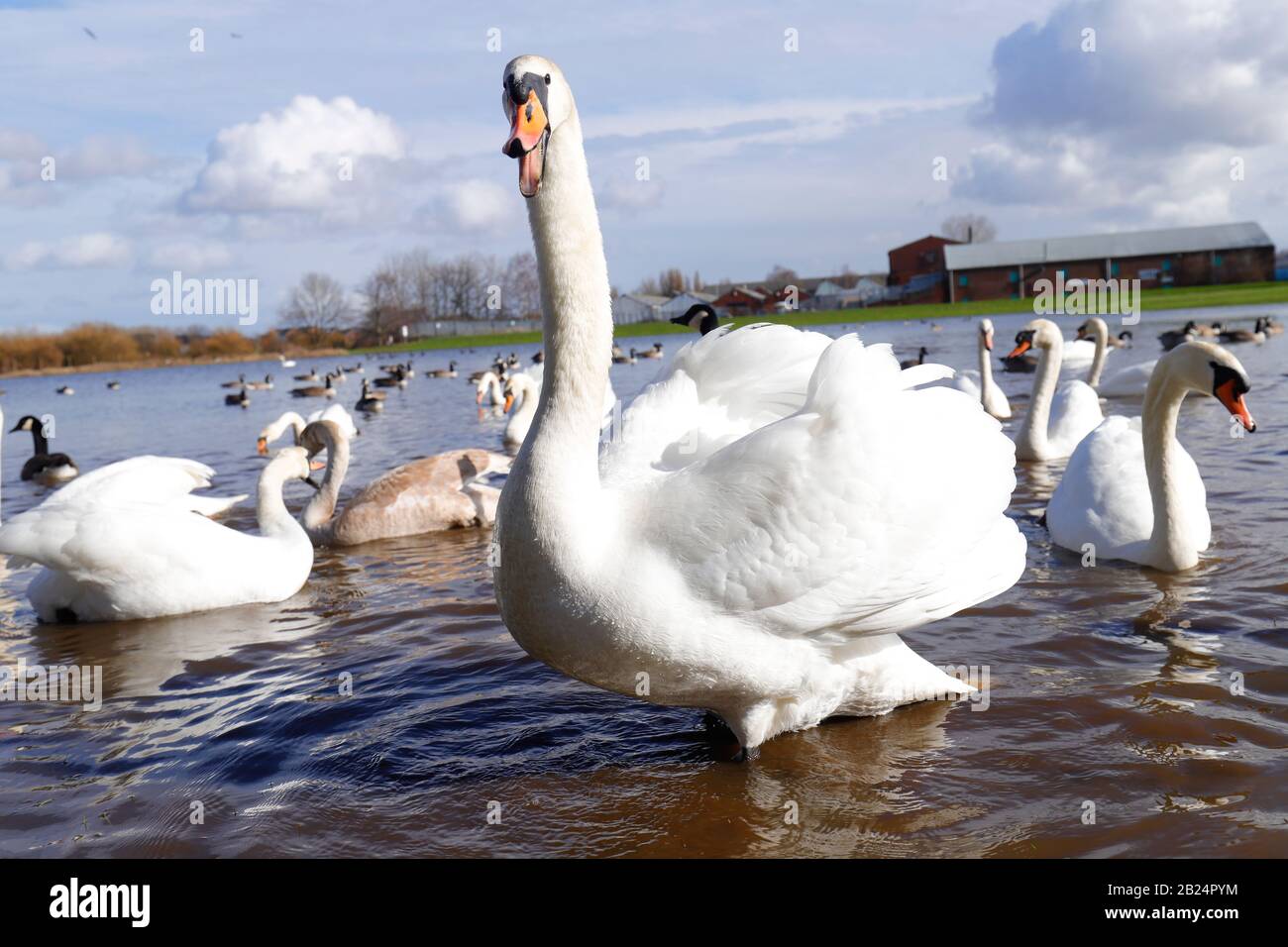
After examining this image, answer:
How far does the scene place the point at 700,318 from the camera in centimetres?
837

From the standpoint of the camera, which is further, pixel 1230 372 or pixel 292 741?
pixel 1230 372

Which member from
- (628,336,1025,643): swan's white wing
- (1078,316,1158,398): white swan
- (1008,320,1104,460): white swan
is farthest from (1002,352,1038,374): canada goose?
(628,336,1025,643): swan's white wing

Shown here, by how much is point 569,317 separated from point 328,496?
701cm

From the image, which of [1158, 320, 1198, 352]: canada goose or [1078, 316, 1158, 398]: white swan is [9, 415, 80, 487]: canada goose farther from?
[1158, 320, 1198, 352]: canada goose

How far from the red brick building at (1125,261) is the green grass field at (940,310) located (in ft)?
6.31

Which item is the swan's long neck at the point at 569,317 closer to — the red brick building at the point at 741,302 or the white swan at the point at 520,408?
the white swan at the point at 520,408

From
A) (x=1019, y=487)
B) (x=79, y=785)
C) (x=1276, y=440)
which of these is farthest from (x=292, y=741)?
(x=1276, y=440)

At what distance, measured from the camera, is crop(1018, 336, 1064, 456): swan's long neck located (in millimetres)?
11172

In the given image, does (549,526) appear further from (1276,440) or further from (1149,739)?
(1276,440)

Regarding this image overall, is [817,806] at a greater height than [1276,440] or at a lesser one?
lesser

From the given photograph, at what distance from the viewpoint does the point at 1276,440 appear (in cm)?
1121
